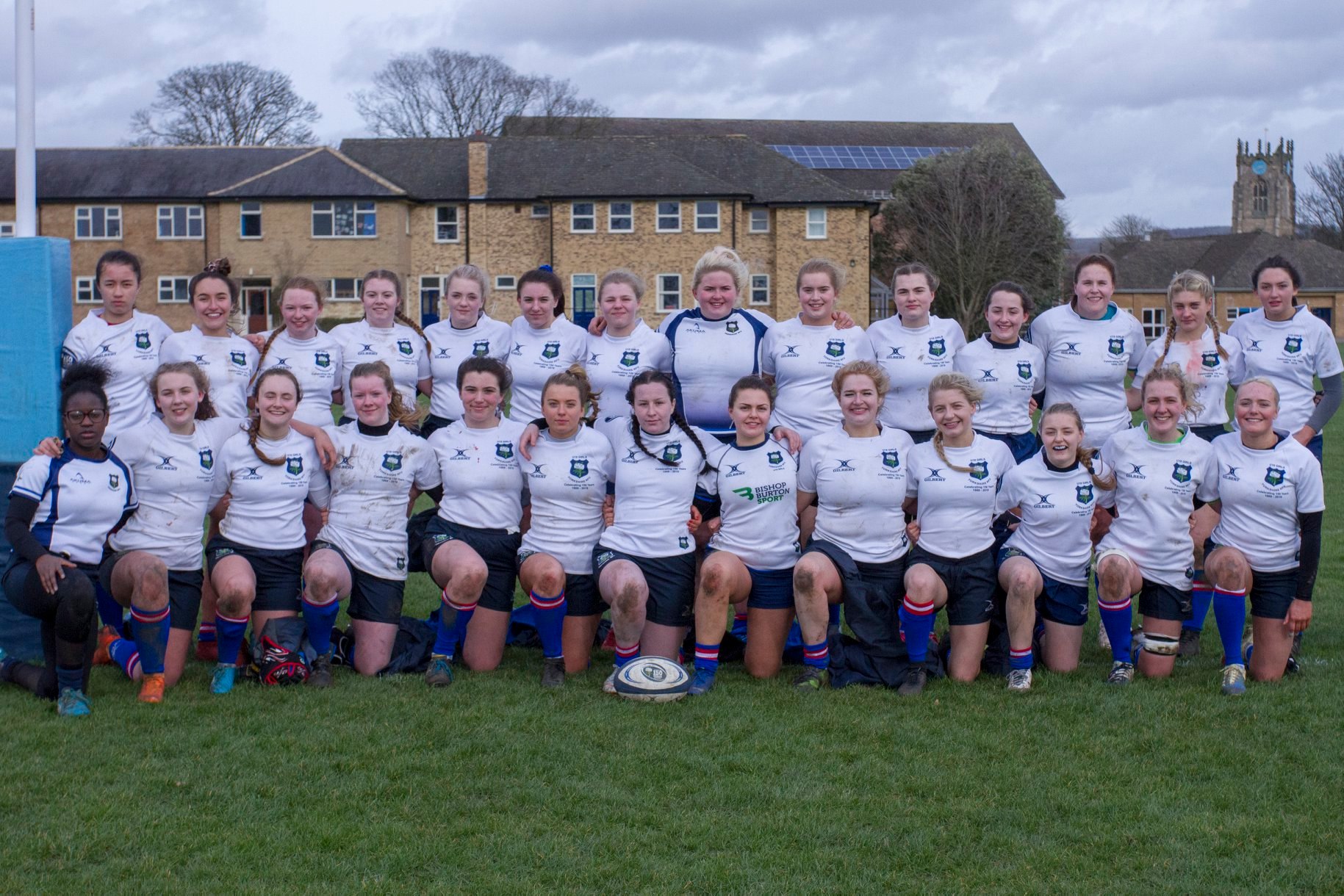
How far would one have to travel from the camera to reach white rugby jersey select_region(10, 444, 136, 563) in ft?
16.6

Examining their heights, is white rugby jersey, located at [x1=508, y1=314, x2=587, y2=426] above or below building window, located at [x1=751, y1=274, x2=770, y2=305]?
below

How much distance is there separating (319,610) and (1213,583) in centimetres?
390

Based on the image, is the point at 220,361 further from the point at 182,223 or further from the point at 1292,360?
the point at 182,223

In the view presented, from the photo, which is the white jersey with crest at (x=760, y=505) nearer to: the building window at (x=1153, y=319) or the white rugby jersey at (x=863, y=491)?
the white rugby jersey at (x=863, y=491)

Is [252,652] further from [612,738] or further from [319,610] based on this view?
[612,738]

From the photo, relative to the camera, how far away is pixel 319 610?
5.52 meters

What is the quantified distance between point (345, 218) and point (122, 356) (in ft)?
103

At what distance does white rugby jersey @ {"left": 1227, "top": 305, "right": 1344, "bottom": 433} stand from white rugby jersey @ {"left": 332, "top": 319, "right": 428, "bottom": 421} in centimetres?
421

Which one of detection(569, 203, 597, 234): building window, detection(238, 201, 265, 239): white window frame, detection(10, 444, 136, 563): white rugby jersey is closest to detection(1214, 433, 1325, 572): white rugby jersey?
detection(10, 444, 136, 563): white rugby jersey

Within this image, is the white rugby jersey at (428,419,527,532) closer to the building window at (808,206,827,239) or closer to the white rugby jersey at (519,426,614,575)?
the white rugby jersey at (519,426,614,575)

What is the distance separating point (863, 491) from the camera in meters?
5.53

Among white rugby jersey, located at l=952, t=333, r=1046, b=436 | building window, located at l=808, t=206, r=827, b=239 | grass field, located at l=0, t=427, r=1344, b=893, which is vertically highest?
building window, located at l=808, t=206, r=827, b=239

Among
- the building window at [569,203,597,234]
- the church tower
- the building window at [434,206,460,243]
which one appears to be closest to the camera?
the building window at [569,203,597,234]

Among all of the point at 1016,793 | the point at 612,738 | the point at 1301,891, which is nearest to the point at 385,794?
the point at 612,738
